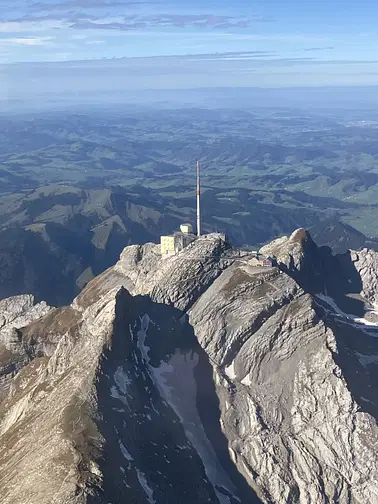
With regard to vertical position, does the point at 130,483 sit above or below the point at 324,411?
above

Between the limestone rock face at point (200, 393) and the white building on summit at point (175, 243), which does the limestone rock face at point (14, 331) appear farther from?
the white building on summit at point (175, 243)

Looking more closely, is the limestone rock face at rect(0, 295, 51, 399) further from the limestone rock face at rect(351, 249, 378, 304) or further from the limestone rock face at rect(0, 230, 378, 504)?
the limestone rock face at rect(351, 249, 378, 304)

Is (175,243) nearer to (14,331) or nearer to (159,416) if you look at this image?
(14,331)

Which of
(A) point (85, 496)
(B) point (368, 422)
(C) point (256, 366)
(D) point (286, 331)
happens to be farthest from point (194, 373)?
(A) point (85, 496)

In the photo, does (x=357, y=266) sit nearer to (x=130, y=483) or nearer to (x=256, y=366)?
(x=256, y=366)

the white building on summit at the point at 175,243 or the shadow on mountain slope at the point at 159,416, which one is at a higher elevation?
the white building on summit at the point at 175,243

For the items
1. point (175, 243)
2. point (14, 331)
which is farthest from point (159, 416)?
point (175, 243)

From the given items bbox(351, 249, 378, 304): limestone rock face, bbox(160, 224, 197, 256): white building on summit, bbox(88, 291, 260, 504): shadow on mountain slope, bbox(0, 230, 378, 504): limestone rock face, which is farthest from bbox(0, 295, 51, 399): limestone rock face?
bbox(351, 249, 378, 304): limestone rock face

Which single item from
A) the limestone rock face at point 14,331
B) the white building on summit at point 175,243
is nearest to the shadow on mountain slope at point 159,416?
the white building on summit at point 175,243
